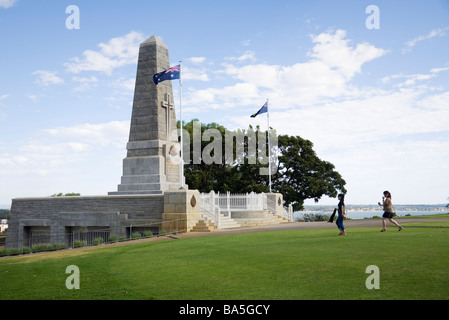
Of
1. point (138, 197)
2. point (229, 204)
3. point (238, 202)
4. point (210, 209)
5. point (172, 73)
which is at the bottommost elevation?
point (210, 209)

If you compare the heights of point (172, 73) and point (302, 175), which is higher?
point (172, 73)

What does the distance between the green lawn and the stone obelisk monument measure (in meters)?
13.6

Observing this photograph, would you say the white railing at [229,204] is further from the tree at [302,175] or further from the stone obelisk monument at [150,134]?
the tree at [302,175]

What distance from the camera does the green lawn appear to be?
6723 millimetres

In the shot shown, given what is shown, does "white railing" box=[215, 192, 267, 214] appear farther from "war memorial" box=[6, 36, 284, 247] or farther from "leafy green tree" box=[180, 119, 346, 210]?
"leafy green tree" box=[180, 119, 346, 210]

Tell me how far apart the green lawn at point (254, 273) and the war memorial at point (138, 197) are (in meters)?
11.6

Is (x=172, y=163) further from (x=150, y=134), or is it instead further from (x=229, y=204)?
(x=229, y=204)

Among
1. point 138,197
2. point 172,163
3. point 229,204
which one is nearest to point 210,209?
point 229,204

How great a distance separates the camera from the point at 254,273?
8281 mm

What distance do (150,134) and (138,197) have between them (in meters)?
4.57

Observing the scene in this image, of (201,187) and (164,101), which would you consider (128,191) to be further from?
(201,187)

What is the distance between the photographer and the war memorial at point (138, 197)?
78.7 ft

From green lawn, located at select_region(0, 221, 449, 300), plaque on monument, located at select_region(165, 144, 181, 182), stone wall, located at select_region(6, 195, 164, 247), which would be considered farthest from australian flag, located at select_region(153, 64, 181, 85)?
green lawn, located at select_region(0, 221, 449, 300)

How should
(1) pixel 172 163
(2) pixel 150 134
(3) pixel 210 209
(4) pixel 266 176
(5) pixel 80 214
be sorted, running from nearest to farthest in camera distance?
(3) pixel 210 209 < (5) pixel 80 214 < (2) pixel 150 134 < (1) pixel 172 163 < (4) pixel 266 176
